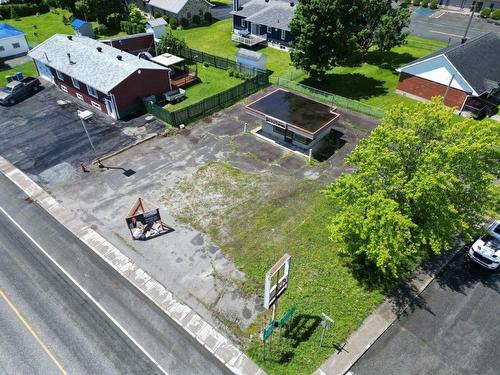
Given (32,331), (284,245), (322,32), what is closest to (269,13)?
(322,32)

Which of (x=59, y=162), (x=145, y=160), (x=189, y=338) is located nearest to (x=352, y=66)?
(x=145, y=160)

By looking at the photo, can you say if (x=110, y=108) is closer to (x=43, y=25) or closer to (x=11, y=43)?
(x=11, y=43)

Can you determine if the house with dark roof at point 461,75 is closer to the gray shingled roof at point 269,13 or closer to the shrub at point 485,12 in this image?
the gray shingled roof at point 269,13

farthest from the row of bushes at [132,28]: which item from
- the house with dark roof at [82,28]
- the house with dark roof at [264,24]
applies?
the house with dark roof at [264,24]

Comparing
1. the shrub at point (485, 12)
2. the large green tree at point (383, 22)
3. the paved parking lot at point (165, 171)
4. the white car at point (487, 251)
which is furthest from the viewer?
the shrub at point (485, 12)

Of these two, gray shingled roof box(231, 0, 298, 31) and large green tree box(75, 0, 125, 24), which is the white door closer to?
gray shingled roof box(231, 0, 298, 31)

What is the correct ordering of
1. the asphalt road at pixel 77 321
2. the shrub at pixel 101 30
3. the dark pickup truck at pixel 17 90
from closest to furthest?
the asphalt road at pixel 77 321 < the dark pickup truck at pixel 17 90 < the shrub at pixel 101 30

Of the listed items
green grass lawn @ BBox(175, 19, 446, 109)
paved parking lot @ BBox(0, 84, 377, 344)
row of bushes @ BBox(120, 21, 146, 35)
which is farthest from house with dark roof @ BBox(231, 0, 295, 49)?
paved parking lot @ BBox(0, 84, 377, 344)
